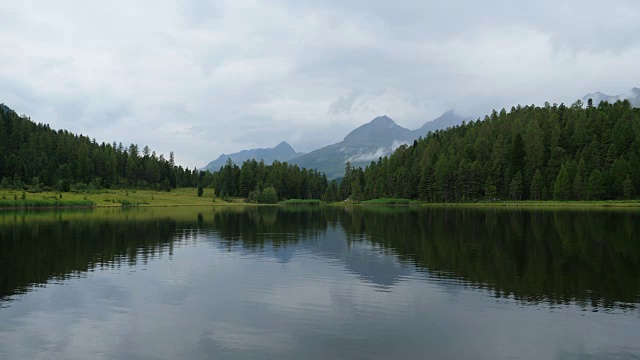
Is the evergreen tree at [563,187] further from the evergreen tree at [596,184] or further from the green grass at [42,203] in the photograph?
the green grass at [42,203]

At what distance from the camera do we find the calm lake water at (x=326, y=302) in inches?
840

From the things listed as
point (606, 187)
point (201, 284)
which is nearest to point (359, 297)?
point (201, 284)

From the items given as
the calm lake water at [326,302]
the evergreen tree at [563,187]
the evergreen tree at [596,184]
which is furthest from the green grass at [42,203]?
the evergreen tree at [596,184]

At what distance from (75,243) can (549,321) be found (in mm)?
59749

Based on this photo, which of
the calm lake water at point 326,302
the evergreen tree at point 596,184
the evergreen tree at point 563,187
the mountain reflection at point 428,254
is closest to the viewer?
the calm lake water at point 326,302

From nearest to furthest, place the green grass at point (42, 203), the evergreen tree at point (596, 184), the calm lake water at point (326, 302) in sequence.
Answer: the calm lake water at point (326, 302) → the green grass at point (42, 203) → the evergreen tree at point (596, 184)

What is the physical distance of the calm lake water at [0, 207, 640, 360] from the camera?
21.3m

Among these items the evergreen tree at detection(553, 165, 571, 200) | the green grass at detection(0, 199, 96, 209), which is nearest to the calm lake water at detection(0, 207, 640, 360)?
the evergreen tree at detection(553, 165, 571, 200)

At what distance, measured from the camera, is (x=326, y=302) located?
3016 centimetres

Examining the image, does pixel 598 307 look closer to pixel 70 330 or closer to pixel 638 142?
pixel 70 330

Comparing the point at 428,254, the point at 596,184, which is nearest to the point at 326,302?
the point at 428,254

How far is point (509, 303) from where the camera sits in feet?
94.2

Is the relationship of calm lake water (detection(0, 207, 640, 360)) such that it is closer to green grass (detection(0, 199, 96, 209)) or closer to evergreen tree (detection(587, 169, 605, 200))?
evergreen tree (detection(587, 169, 605, 200))

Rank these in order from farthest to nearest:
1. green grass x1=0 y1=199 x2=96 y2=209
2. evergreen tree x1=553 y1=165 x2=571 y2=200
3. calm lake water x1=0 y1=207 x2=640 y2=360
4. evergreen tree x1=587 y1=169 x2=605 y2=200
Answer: evergreen tree x1=553 y1=165 x2=571 y2=200, evergreen tree x1=587 y1=169 x2=605 y2=200, green grass x1=0 y1=199 x2=96 y2=209, calm lake water x1=0 y1=207 x2=640 y2=360
